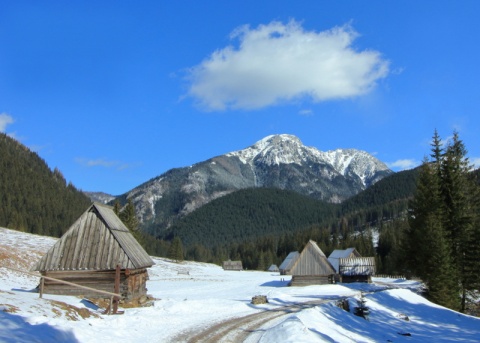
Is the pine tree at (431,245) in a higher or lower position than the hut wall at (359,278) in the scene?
higher

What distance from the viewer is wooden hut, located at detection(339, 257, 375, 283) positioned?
66.1 meters

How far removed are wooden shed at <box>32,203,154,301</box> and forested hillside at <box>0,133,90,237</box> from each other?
105 m

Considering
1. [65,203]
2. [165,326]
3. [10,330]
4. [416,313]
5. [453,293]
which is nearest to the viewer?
[10,330]

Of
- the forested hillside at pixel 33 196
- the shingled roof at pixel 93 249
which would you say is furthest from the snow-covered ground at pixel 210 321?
the forested hillside at pixel 33 196

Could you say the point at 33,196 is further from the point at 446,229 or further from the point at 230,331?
the point at 230,331

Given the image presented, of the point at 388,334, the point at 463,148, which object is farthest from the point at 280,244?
the point at 388,334

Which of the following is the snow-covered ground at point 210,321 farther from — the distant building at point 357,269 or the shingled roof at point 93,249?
the distant building at point 357,269

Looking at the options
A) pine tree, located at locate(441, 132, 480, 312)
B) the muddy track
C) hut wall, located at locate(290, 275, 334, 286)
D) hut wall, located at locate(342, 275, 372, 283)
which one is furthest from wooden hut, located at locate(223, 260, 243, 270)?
the muddy track

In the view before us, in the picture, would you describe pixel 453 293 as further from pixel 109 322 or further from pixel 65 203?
pixel 65 203

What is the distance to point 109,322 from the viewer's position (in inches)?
710

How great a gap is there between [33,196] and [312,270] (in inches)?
5269

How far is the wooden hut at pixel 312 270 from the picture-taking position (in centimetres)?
5425

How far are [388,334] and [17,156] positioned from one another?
7520 inches

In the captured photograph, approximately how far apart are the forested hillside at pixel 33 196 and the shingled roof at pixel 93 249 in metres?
105
